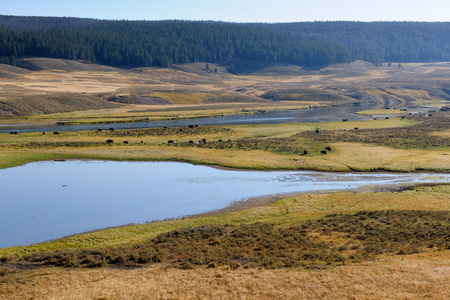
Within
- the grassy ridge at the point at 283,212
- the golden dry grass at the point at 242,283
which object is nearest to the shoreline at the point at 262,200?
the grassy ridge at the point at 283,212

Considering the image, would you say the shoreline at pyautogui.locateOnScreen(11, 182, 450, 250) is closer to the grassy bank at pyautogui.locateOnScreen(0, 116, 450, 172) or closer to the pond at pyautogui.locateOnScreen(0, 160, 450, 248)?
the pond at pyautogui.locateOnScreen(0, 160, 450, 248)

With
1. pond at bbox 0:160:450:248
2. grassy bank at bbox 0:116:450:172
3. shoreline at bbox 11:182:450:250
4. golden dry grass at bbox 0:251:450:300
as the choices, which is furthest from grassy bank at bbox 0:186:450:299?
grassy bank at bbox 0:116:450:172

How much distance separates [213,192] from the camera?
45.0 meters

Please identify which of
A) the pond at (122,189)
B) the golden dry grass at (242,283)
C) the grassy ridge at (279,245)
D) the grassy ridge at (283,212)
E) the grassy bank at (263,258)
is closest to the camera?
the golden dry grass at (242,283)

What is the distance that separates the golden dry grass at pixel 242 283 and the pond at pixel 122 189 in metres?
8.83

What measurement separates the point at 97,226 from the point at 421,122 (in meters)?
94.8

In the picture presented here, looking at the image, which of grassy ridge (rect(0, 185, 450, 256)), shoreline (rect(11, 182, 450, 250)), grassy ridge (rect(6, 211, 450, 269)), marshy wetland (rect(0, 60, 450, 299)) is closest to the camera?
marshy wetland (rect(0, 60, 450, 299))

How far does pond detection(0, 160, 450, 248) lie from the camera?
35.1 m

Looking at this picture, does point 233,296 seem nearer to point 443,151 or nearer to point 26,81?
point 443,151

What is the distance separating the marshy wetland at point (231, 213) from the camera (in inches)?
907

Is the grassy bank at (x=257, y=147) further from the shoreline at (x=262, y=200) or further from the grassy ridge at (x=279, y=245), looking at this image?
the grassy ridge at (x=279, y=245)

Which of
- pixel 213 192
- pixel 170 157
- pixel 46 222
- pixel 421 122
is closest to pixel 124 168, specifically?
pixel 170 157

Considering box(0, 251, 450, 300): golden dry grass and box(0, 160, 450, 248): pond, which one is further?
box(0, 160, 450, 248): pond

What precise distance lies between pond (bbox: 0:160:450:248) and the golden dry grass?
883 centimetres
